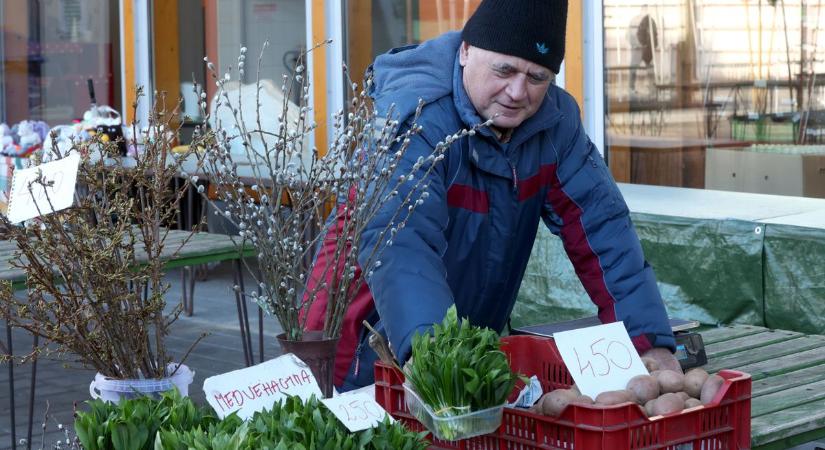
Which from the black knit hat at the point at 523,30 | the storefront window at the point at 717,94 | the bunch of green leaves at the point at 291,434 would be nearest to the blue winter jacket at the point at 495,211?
the black knit hat at the point at 523,30

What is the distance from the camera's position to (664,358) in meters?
2.61

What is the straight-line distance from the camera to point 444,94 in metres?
2.61

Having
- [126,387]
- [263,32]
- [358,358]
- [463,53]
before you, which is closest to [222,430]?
[126,387]

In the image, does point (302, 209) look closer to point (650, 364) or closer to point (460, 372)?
point (460, 372)

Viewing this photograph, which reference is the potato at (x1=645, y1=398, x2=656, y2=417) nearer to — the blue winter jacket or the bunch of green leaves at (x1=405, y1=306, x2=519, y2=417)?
the bunch of green leaves at (x1=405, y1=306, x2=519, y2=417)

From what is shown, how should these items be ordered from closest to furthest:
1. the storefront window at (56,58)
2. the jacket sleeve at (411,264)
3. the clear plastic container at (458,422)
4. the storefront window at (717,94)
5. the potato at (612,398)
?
1. the clear plastic container at (458,422)
2. the potato at (612,398)
3. the jacket sleeve at (411,264)
4. the storefront window at (717,94)
5. the storefront window at (56,58)

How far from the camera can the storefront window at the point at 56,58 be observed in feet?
33.2

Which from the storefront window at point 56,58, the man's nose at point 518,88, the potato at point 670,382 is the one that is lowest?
the potato at point 670,382

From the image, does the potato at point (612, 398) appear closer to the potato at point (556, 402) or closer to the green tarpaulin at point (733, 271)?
the potato at point (556, 402)

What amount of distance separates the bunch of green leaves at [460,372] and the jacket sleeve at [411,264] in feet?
0.75

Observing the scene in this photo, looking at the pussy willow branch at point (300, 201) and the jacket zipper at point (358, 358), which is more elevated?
the pussy willow branch at point (300, 201)

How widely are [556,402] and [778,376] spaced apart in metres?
1.05

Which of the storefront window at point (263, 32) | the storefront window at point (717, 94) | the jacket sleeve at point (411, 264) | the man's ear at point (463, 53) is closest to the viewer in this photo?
the jacket sleeve at point (411, 264)

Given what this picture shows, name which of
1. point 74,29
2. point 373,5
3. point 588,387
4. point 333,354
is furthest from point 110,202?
point 74,29
